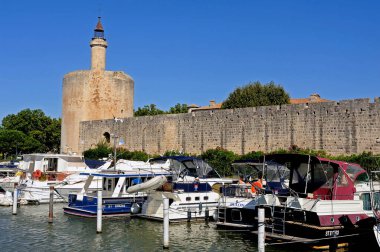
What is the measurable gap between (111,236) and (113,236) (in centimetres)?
5

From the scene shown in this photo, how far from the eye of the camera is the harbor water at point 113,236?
9.98 m

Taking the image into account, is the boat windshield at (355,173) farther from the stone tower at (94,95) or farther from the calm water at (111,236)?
the stone tower at (94,95)

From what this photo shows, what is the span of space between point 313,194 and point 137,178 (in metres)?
5.82

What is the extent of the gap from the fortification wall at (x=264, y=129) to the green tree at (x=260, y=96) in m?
7.65

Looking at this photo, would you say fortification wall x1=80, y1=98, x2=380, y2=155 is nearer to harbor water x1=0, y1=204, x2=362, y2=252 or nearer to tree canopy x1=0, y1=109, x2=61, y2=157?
harbor water x1=0, y1=204, x2=362, y2=252

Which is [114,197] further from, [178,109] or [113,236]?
[178,109]

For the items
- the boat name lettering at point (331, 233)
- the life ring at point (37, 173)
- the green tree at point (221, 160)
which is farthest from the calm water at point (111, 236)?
the green tree at point (221, 160)

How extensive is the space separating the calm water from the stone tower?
66.5 ft

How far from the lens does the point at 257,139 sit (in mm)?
23453

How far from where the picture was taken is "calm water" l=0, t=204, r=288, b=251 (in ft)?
Answer: 32.8

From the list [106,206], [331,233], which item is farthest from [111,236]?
[331,233]

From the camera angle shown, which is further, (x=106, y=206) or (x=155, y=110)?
(x=155, y=110)

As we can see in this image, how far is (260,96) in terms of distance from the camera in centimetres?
3378

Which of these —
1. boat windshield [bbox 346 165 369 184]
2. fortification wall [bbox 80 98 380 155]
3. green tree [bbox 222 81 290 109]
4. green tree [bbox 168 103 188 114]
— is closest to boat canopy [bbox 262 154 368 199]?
boat windshield [bbox 346 165 369 184]
